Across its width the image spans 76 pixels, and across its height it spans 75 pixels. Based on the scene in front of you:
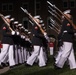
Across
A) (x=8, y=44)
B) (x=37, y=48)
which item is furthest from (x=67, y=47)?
(x=8, y=44)

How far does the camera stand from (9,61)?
47.1ft

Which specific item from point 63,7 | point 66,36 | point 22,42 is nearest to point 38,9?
point 63,7

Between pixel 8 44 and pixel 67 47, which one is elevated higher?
pixel 67 47

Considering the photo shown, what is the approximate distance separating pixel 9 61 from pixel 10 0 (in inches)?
1449

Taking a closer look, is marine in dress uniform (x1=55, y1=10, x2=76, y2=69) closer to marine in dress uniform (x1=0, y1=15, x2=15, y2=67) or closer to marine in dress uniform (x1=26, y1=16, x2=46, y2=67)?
marine in dress uniform (x1=26, y1=16, x2=46, y2=67)

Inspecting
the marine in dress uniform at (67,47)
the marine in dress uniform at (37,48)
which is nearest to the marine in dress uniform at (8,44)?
the marine in dress uniform at (37,48)

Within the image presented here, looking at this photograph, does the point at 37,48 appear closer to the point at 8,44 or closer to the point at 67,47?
the point at 8,44

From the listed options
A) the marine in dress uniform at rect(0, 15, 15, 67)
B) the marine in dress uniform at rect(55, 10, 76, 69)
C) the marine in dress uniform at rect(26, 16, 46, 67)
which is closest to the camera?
the marine in dress uniform at rect(55, 10, 76, 69)

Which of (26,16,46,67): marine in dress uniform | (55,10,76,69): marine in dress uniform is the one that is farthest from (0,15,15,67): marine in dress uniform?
(55,10,76,69): marine in dress uniform

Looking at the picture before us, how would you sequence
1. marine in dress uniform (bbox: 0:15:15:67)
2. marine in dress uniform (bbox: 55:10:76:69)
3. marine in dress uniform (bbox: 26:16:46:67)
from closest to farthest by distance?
marine in dress uniform (bbox: 55:10:76:69)
marine in dress uniform (bbox: 26:16:46:67)
marine in dress uniform (bbox: 0:15:15:67)

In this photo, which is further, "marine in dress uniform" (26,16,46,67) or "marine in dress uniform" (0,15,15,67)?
"marine in dress uniform" (0,15,15,67)

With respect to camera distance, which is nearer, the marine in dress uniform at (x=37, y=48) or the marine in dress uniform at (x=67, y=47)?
the marine in dress uniform at (x=67, y=47)

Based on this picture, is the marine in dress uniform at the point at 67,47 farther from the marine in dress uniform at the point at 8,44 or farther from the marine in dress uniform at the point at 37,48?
the marine in dress uniform at the point at 8,44

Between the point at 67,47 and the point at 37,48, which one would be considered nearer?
the point at 67,47
